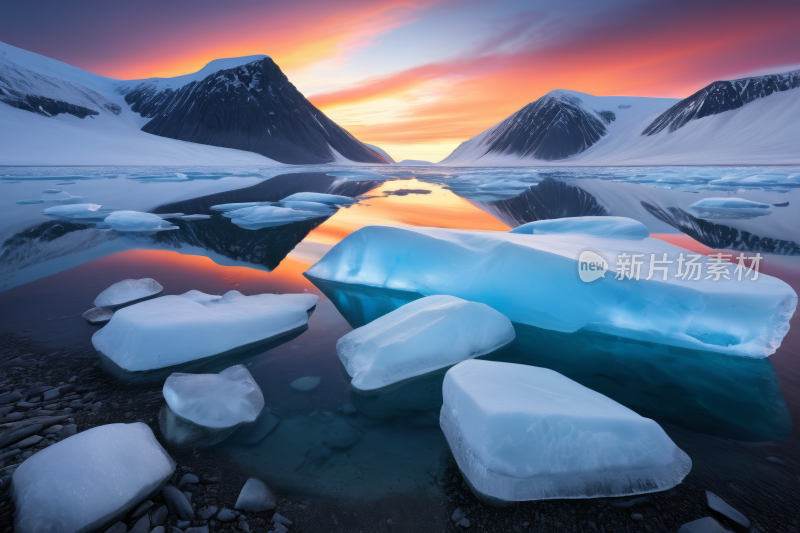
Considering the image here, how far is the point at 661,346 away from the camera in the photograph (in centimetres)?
421

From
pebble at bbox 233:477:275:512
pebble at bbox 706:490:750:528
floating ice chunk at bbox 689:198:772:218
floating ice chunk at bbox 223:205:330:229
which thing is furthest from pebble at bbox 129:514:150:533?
floating ice chunk at bbox 689:198:772:218

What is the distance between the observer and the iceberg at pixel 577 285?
12.4 feet

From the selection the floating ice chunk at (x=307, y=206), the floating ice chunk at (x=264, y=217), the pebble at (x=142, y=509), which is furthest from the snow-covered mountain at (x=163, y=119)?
the pebble at (x=142, y=509)

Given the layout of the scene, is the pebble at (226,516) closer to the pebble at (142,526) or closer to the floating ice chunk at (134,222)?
the pebble at (142,526)

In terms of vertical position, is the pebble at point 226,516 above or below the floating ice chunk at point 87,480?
below

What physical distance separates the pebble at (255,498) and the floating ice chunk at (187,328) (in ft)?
6.00

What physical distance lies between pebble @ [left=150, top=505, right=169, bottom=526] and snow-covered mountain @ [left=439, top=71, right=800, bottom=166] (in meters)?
88.6

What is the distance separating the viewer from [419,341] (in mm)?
3510

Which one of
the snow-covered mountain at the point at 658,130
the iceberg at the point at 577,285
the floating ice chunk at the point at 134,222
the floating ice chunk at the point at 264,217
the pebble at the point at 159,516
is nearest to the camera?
the pebble at the point at 159,516

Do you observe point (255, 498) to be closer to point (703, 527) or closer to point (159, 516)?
point (159, 516)

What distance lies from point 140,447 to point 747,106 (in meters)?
138

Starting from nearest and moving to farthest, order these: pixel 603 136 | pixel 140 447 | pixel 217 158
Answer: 1. pixel 140 447
2. pixel 217 158
3. pixel 603 136

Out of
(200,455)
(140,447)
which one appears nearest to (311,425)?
(200,455)

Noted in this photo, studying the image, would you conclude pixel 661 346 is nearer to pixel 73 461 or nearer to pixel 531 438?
pixel 531 438
